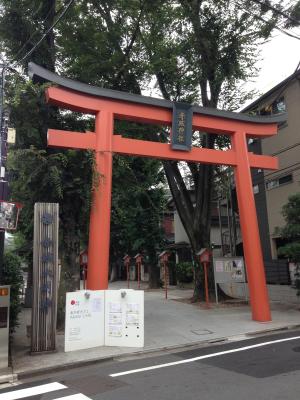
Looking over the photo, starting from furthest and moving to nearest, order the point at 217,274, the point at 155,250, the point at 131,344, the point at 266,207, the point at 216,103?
1. the point at 155,250
2. the point at 266,207
3. the point at 216,103
4. the point at 217,274
5. the point at 131,344

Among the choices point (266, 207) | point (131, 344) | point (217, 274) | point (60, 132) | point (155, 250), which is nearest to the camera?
point (131, 344)

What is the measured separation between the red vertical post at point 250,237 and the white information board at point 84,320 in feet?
17.9

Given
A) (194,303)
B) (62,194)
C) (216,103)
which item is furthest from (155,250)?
(62,194)

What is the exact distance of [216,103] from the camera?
61.0ft

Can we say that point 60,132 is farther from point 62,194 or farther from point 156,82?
point 156,82

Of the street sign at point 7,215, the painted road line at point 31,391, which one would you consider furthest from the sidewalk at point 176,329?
the street sign at point 7,215

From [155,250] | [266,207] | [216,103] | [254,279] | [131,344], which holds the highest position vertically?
[216,103]

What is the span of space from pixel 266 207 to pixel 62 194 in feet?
52.8

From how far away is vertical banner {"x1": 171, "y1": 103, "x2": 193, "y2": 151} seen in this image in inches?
515

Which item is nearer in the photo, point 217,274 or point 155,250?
point 217,274

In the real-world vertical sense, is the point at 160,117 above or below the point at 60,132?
above

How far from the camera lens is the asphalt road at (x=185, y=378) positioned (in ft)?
20.0

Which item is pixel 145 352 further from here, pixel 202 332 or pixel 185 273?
pixel 185 273

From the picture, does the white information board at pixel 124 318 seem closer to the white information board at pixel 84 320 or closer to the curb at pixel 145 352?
the white information board at pixel 84 320
